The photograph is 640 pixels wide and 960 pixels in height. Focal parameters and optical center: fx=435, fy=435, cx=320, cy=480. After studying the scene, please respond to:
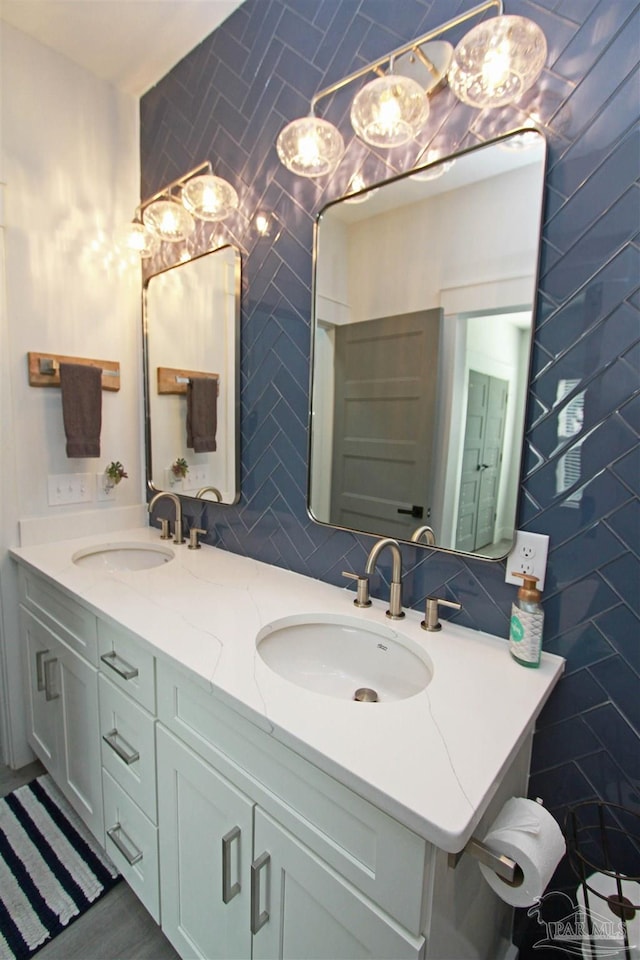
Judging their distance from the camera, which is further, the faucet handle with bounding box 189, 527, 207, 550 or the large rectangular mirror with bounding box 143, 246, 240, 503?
the faucet handle with bounding box 189, 527, 207, 550

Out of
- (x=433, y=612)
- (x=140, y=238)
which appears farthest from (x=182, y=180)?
(x=433, y=612)

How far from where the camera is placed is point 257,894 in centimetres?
79

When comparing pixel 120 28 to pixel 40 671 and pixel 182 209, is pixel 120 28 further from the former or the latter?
pixel 40 671

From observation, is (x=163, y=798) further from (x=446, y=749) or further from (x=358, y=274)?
(x=358, y=274)

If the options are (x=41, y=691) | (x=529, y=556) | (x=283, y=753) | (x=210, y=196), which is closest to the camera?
(x=283, y=753)

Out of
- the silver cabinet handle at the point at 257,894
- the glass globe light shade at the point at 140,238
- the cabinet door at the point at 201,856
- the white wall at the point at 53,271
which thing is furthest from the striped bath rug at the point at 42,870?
the glass globe light shade at the point at 140,238

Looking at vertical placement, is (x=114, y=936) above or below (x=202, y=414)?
below

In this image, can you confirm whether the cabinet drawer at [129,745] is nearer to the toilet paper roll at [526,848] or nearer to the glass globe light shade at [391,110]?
the toilet paper roll at [526,848]

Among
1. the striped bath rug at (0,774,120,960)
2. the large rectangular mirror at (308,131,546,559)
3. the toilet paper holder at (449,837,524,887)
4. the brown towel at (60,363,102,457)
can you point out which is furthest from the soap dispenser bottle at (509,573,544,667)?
the brown towel at (60,363,102,457)

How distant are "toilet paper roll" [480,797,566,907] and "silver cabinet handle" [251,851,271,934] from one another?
38cm

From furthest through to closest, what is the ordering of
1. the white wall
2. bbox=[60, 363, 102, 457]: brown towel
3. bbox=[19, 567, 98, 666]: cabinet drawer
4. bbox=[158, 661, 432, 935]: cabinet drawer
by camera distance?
bbox=[60, 363, 102, 457]: brown towel → the white wall → bbox=[19, 567, 98, 666]: cabinet drawer → bbox=[158, 661, 432, 935]: cabinet drawer

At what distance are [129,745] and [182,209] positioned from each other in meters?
1.73

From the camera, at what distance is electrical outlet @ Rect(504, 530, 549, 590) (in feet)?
3.04

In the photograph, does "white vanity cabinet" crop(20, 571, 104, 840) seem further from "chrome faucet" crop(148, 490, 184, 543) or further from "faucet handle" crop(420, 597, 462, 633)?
"faucet handle" crop(420, 597, 462, 633)
